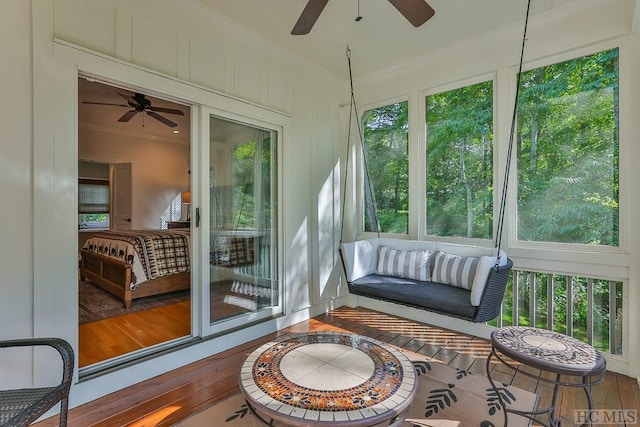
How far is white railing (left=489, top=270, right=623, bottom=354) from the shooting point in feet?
8.04

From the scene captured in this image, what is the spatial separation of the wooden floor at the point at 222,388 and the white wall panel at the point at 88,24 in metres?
→ 2.30

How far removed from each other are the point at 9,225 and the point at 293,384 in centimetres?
182

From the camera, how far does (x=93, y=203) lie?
249 inches

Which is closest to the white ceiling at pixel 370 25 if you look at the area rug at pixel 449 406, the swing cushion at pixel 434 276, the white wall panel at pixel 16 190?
the white wall panel at pixel 16 190

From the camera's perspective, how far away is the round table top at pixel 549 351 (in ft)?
4.65

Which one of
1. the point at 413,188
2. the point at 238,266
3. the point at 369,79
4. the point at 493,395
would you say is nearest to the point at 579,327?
the point at 493,395

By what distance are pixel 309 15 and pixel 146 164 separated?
573 cm

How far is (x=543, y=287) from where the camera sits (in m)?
2.77

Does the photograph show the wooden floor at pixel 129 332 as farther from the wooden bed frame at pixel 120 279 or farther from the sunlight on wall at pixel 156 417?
the sunlight on wall at pixel 156 417

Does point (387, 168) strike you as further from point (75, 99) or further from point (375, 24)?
point (75, 99)

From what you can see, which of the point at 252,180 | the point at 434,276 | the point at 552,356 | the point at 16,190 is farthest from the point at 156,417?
the point at 434,276

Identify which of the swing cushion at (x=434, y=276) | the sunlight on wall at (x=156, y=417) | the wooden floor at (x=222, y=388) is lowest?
the sunlight on wall at (x=156, y=417)

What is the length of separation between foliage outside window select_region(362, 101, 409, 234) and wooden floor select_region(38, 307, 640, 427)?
1302 mm

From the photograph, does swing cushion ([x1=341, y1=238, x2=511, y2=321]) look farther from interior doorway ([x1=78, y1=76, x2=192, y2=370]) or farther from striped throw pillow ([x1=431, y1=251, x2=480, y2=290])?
interior doorway ([x1=78, y1=76, x2=192, y2=370])
